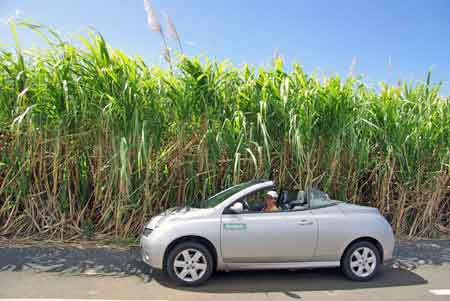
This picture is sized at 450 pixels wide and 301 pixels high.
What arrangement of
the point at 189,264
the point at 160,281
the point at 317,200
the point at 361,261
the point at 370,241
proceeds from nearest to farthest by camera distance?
the point at 189,264, the point at 160,281, the point at 361,261, the point at 370,241, the point at 317,200

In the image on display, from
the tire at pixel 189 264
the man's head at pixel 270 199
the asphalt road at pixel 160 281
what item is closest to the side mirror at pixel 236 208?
the man's head at pixel 270 199

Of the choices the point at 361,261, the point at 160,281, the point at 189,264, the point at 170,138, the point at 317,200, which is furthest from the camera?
the point at 170,138

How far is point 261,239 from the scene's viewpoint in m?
4.23

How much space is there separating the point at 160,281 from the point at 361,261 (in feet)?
8.11

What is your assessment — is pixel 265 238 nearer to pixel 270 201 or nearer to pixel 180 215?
pixel 270 201

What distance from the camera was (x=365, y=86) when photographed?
6590 mm

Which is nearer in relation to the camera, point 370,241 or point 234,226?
point 234,226

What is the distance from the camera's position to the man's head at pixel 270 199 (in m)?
4.57

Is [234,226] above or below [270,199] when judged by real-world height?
below

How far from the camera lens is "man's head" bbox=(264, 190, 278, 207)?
15.0ft

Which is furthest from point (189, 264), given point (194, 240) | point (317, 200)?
point (317, 200)

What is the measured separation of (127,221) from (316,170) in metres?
3.36

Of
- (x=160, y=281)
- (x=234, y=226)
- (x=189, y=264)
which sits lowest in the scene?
(x=160, y=281)

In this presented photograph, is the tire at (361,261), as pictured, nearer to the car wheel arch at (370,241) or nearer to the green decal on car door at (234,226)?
the car wheel arch at (370,241)
